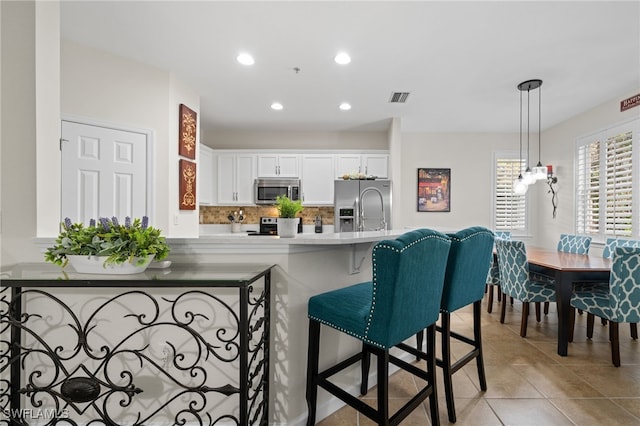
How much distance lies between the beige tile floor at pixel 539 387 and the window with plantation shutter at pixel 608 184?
59.4 inches

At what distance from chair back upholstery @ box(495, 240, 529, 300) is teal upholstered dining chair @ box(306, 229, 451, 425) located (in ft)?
6.09

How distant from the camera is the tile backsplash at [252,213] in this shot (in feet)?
17.2

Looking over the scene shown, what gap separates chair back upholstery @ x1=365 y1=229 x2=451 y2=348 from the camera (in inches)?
49.3

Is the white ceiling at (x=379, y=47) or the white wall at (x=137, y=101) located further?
the white wall at (x=137, y=101)

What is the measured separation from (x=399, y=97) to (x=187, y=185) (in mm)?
2738

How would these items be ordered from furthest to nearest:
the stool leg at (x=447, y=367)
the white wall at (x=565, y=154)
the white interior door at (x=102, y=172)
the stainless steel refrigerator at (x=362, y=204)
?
the stainless steel refrigerator at (x=362, y=204) → the white wall at (x=565, y=154) → the white interior door at (x=102, y=172) → the stool leg at (x=447, y=367)

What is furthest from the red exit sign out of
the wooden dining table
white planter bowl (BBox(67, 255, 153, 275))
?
white planter bowl (BBox(67, 255, 153, 275))

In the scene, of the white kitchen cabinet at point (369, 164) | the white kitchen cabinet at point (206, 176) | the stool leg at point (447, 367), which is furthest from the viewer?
the white kitchen cabinet at point (369, 164)

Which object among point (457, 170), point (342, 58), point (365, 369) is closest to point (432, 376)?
point (365, 369)

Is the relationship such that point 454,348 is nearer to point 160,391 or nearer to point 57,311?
point 160,391

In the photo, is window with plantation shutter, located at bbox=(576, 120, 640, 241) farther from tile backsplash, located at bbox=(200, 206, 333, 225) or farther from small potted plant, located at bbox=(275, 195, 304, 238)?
small potted plant, located at bbox=(275, 195, 304, 238)

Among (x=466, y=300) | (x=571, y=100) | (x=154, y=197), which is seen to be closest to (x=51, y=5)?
(x=154, y=197)

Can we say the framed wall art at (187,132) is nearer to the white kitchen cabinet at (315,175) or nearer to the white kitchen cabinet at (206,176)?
the white kitchen cabinet at (206,176)

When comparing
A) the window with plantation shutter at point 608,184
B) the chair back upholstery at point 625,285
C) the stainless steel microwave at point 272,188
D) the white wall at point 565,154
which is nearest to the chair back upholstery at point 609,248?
the window with plantation shutter at point 608,184
